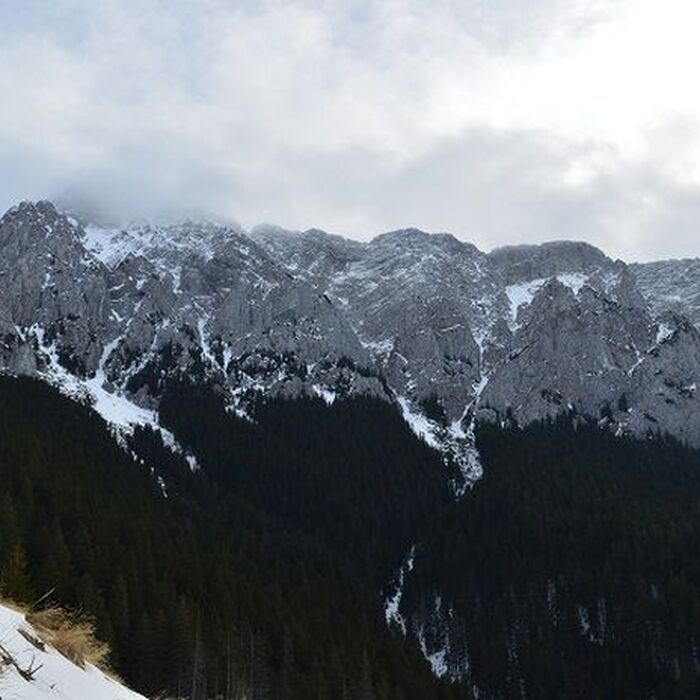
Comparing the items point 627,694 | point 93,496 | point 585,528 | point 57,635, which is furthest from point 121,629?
point 585,528

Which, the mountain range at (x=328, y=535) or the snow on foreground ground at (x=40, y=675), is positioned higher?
the mountain range at (x=328, y=535)

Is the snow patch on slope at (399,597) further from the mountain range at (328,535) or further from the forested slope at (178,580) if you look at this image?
the forested slope at (178,580)

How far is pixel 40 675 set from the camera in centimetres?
973

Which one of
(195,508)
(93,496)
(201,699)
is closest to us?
(201,699)

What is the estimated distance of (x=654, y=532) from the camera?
134750 millimetres

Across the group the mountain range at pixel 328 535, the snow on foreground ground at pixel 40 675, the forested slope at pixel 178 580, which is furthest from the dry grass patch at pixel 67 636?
the mountain range at pixel 328 535

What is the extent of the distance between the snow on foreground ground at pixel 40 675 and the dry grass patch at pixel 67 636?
27cm

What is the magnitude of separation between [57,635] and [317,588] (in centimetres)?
9302

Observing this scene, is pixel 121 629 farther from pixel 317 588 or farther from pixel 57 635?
pixel 57 635

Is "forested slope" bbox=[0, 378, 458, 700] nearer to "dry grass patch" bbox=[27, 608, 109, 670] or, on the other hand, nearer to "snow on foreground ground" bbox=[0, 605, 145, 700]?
"dry grass patch" bbox=[27, 608, 109, 670]

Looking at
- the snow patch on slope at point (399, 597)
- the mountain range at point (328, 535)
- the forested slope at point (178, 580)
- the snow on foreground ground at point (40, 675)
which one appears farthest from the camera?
the snow patch on slope at point (399, 597)

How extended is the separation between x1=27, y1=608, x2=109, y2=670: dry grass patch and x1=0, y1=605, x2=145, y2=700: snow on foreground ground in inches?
10.8

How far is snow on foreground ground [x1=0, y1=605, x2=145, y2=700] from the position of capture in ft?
29.8

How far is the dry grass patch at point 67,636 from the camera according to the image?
11250 millimetres
